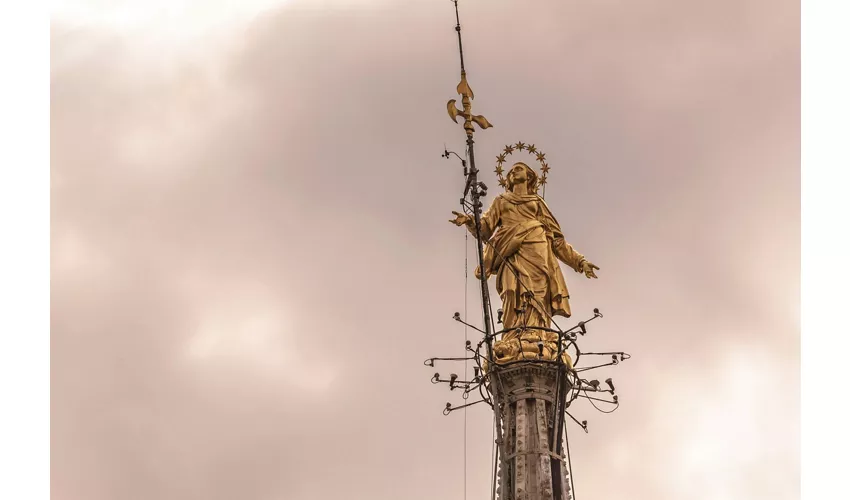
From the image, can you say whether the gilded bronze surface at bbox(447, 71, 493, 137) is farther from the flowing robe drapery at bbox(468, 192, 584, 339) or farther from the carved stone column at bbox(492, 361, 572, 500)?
the carved stone column at bbox(492, 361, 572, 500)

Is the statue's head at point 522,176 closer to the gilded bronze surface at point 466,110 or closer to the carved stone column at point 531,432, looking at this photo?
the gilded bronze surface at point 466,110

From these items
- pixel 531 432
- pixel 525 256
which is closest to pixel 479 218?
pixel 525 256

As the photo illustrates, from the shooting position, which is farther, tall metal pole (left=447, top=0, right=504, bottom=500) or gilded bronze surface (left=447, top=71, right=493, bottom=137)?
gilded bronze surface (left=447, top=71, right=493, bottom=137)

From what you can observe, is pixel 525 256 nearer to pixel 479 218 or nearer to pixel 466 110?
pixel 479 218

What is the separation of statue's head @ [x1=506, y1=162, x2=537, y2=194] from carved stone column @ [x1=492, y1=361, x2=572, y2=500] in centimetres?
780

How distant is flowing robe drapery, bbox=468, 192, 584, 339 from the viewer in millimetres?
53875

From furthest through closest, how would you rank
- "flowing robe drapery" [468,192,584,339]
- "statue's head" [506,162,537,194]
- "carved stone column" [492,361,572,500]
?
1. "statue's head" [506,162,537,194]
2. "flowing robe drapery" [468,192,584,339]
3. "carved stone column" [492,361,572,500]

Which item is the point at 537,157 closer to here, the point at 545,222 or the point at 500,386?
the point at 545,222

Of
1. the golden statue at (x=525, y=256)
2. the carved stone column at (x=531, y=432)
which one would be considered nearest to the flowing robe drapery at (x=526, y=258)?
the golden statue at (x=525, y=256)

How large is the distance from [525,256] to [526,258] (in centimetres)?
8

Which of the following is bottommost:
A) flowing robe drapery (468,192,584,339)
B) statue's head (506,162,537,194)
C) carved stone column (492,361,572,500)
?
carved stone column (492,361,572,500)

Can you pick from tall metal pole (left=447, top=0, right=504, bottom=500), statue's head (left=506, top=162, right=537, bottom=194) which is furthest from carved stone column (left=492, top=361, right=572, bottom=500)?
statue's head (left=506, top=162, right=537, bottom=194)

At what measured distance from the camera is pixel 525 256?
2158 inches
